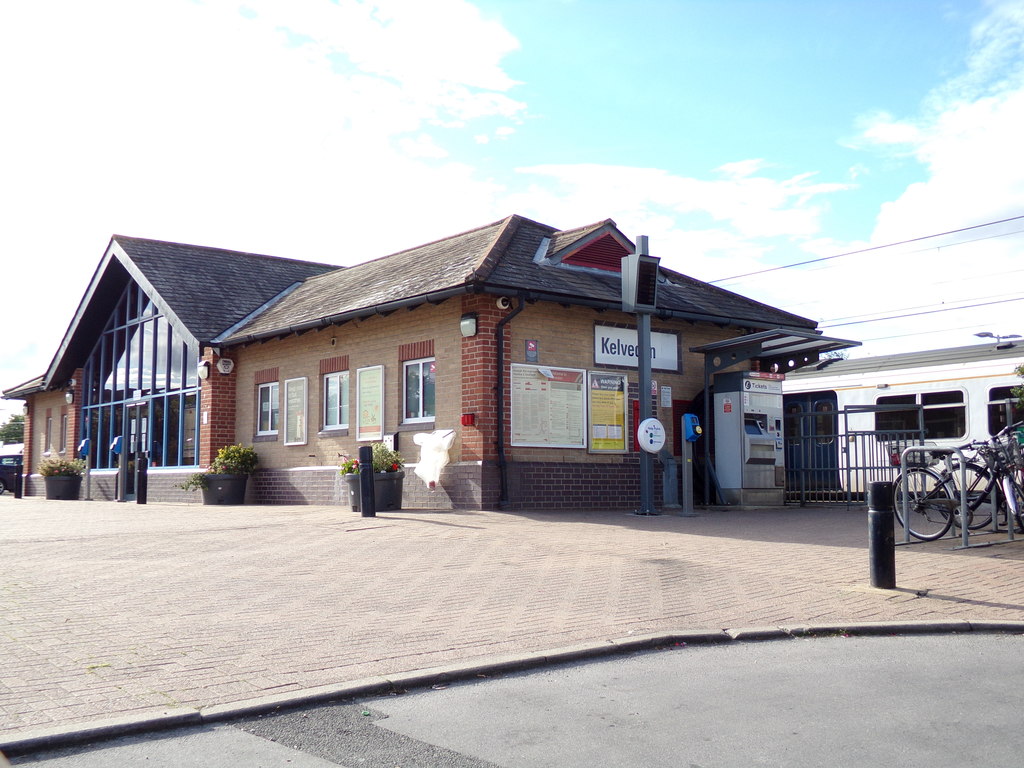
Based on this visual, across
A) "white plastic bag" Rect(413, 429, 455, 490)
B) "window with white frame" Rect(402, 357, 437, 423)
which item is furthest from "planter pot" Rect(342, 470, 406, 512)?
"window with white frame" Rect(402, 357, 437, 423)

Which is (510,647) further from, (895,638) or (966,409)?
(966,409)

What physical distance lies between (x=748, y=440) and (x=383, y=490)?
6.35m

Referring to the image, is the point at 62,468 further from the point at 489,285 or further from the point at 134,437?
the point at 489,285

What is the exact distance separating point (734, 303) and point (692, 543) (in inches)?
413

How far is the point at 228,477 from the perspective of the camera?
20234 mm

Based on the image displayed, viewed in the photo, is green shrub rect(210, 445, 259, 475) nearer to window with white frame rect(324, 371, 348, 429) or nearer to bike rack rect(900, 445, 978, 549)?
window with white frame rect(324, 371, 348, 429)

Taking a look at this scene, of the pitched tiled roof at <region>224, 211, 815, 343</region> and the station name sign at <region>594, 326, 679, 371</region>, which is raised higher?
the pitched tiled roof at <region>224, 211, 815, 343</region>

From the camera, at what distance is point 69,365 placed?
1134 inches

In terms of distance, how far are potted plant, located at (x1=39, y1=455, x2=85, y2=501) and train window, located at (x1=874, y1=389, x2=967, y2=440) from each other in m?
20.8

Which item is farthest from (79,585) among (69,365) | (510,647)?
(69,365)

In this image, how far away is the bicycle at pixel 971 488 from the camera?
32.5ft

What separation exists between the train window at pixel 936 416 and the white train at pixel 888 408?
0.02 m

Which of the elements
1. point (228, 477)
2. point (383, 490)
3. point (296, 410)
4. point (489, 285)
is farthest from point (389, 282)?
point (228, 477)

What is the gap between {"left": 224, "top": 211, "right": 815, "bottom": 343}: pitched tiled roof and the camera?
52.0ft
